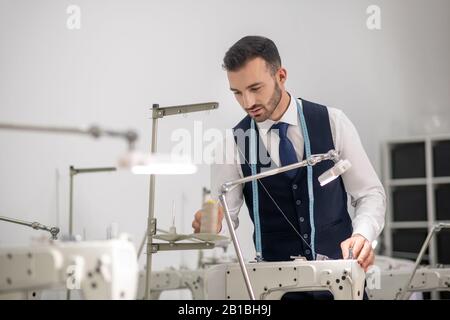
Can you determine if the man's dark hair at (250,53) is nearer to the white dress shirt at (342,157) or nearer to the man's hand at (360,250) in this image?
the white dress shirt at (342,157)

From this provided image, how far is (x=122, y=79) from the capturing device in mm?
3832

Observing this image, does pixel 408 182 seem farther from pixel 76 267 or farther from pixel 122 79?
pixel 76 267

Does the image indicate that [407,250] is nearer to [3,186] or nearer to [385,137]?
[385,137]

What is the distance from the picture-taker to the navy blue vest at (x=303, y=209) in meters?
2.79

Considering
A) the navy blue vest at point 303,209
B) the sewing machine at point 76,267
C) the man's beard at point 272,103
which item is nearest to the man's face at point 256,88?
the man's beard at point 272,103

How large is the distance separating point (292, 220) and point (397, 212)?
2.96 meters

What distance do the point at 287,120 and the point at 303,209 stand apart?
34 cm

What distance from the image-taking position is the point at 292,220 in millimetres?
2805

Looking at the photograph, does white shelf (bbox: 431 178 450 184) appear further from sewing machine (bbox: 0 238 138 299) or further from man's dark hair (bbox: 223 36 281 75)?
sewing machine (bbox: 0 238 138 299)

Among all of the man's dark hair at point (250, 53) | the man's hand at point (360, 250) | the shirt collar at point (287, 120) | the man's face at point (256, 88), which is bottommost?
the man's hand at point (360, 250)

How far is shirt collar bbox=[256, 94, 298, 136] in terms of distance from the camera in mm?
2877

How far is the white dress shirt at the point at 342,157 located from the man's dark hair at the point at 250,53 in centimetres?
17

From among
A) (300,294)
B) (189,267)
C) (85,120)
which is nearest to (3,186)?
(85,120)

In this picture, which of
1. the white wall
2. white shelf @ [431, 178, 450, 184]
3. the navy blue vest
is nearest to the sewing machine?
the navy blue vest
